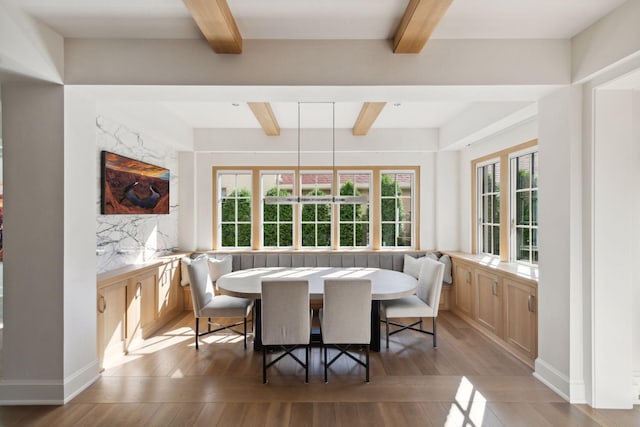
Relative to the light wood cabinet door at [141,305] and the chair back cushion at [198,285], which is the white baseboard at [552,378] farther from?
the light wood cabinet door at [141,305]

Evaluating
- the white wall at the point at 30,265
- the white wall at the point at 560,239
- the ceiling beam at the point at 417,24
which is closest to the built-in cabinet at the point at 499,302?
the white wall at the point at 560,239

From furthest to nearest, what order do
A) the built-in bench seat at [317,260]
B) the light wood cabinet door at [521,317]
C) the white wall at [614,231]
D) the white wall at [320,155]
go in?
the white wall at [320,155] < the built-in bench seat at [317,260] < the light wood cabinet door at [521,317] < the white wall at [614,231]

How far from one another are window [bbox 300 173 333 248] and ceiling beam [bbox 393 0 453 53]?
10.5ft

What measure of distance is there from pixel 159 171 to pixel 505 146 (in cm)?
427

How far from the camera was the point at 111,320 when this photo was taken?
326cm

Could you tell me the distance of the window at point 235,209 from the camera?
5664 mm

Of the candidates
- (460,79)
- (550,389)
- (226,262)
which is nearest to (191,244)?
(226,262)

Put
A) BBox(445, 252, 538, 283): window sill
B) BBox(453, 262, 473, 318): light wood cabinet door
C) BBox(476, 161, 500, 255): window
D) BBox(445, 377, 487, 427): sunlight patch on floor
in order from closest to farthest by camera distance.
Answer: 1. BBox(445, 377, 487, 427): sunlight patch on floor
2. BBox(445, 252, 538, 283): window sill
3. BBox(453, 262, 473, 318): light wood cabinet door
4. BBox(476, 161, 500, 255): window

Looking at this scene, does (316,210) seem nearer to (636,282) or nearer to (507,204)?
(507,204)

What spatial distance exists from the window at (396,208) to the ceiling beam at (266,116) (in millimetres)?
1867

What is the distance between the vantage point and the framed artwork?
355 centimetres

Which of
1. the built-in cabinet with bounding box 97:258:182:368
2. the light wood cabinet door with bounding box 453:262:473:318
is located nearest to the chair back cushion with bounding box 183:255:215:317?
the built-in cabinet with bounding box 97:258:182:368

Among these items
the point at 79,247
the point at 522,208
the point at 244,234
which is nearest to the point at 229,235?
the point at 244,234

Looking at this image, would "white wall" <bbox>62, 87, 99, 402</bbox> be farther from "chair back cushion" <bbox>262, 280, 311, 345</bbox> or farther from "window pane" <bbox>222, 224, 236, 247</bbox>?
"window pane" <bbox>222, 224, 236, 247</bbox>
